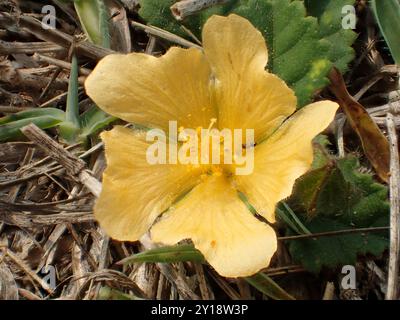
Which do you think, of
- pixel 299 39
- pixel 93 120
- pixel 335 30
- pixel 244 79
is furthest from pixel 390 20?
pixel 93 120

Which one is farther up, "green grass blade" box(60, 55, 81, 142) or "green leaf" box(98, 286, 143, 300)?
"green grass blade" box(60, 55, 81, 142)

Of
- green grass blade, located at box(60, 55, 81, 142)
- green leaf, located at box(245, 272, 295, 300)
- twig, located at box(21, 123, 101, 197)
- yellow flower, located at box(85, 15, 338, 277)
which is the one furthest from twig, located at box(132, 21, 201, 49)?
green leaf, located at box(245, 272, 295, 300)

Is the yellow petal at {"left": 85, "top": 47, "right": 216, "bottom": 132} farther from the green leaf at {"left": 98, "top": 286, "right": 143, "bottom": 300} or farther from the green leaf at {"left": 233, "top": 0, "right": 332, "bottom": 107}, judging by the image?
the green leaf at {"left": 98, "top": 286, "right": 143, "bottom": 300}

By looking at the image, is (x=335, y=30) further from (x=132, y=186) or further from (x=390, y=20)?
(x=132, y=186)

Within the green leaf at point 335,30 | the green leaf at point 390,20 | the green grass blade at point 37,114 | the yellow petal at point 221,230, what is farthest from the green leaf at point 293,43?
the green grass blade at point 37,114

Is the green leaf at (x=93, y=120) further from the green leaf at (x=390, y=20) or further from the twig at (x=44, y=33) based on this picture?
the green leaf at (x=390, y=20)

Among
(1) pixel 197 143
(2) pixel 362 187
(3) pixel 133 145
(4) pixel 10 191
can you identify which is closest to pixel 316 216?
(2) pixel 362 187
